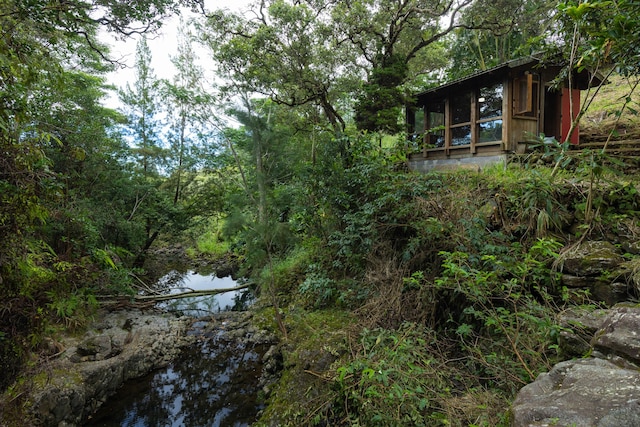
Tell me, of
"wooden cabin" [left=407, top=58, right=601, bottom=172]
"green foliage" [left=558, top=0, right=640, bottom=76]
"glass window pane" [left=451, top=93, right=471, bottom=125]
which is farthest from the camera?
"glass window pane" [left=451, top=93, right=471, bottom=125]

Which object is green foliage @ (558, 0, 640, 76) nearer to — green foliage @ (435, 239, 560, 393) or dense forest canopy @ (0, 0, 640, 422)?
dense forest canopy @ (0, 0, 640, 422)

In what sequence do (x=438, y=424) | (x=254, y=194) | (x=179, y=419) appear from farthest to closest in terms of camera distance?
(x=254, y=194), (x=179, y=419), (x=438, y=424)

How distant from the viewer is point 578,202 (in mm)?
4727

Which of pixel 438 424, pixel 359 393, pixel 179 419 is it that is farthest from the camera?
pixel 179 419

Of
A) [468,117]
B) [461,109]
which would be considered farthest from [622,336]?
[461,109]

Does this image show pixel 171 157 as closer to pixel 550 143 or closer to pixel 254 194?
pixel 254 194

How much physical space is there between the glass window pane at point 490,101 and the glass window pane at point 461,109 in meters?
0.49

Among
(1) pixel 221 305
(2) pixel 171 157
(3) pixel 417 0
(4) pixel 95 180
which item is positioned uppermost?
(3) pixel 417 0

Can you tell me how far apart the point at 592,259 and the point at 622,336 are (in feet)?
7.56

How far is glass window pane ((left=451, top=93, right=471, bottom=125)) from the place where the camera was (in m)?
10.2

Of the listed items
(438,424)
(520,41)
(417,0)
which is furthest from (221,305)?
(520,41)

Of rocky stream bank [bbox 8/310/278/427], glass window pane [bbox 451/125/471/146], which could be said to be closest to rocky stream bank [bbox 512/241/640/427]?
rocky stream bank [bbox 8/310/278/427]

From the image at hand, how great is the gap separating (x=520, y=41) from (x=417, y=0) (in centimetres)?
810

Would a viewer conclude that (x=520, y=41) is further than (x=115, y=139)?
Yes
